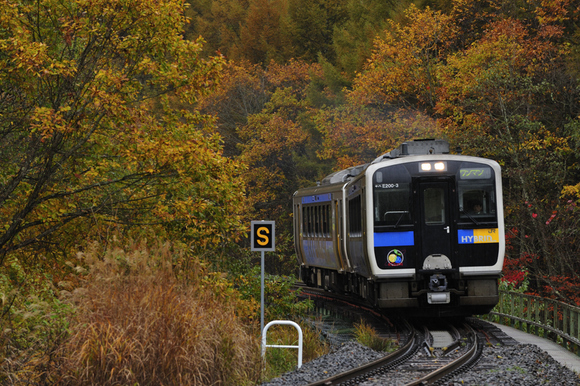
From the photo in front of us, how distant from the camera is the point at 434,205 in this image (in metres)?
15.3

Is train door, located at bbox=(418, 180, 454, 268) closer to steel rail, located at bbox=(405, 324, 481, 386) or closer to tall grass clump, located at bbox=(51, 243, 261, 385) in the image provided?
steel rail, located at bbox=(405, 324, 481, 386)

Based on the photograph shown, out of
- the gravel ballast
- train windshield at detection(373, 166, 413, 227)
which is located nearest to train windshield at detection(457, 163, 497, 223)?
train windshield at detection(373, 166, 413, 227)

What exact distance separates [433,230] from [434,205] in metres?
0.50

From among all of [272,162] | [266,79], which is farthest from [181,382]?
[266,79]

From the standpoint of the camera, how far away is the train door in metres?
15.1

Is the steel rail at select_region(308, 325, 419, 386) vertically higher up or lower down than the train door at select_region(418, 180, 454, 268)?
lower down

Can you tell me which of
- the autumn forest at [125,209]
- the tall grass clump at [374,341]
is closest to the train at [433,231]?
the tall grass clump at [374,341]

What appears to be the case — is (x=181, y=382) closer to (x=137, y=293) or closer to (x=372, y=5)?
(x=137, y=293)

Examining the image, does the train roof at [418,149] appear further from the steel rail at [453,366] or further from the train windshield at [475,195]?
the steel rail at [453,366]

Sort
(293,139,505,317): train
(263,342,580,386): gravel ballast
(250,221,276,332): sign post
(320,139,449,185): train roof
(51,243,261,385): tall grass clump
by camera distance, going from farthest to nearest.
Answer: (320,139,449,185): train roof < (293,139,505,317): train < (250,221,276,332): sign post < (263,342,580,386): gravel ballast < (51,243,261,385): tall grass clump

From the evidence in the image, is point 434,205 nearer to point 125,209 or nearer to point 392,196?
point 392,196

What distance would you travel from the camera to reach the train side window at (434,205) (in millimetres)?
15219

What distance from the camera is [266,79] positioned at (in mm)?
45344

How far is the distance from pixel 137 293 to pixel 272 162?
112 ft
